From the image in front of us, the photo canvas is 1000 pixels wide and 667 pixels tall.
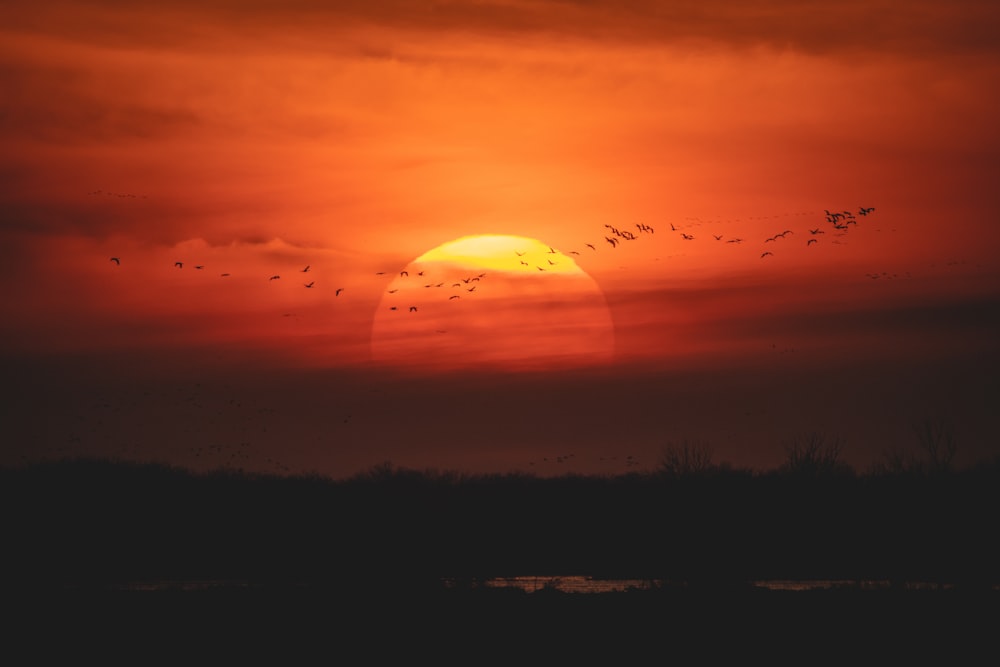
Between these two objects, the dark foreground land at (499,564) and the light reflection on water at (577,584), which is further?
the light reflection on water at (577,584)

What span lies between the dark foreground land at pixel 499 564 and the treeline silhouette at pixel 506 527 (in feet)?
0.62

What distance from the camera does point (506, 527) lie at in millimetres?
75750

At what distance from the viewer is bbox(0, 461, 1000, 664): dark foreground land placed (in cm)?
3466

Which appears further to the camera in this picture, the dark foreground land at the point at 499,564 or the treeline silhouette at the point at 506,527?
the treeline silhouette at the point at 506,527

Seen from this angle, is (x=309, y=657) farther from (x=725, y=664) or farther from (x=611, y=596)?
(x=611, y=596)

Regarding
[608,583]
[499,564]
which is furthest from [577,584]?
[499,564]

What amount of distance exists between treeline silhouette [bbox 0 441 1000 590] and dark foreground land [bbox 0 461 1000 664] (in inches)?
7.4

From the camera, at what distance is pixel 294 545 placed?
226 feet

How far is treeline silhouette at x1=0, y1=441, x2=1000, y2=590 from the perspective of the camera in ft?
194

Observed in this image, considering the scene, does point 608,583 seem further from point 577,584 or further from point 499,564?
point 499,564

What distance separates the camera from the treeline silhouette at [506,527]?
59.2 meters

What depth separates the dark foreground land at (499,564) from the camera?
34.7m

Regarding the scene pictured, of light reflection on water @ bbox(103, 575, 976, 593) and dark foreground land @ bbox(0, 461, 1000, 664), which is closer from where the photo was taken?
dark foreground land @ bbox(0, 461, 1000, 664)

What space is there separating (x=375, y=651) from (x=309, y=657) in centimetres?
176
